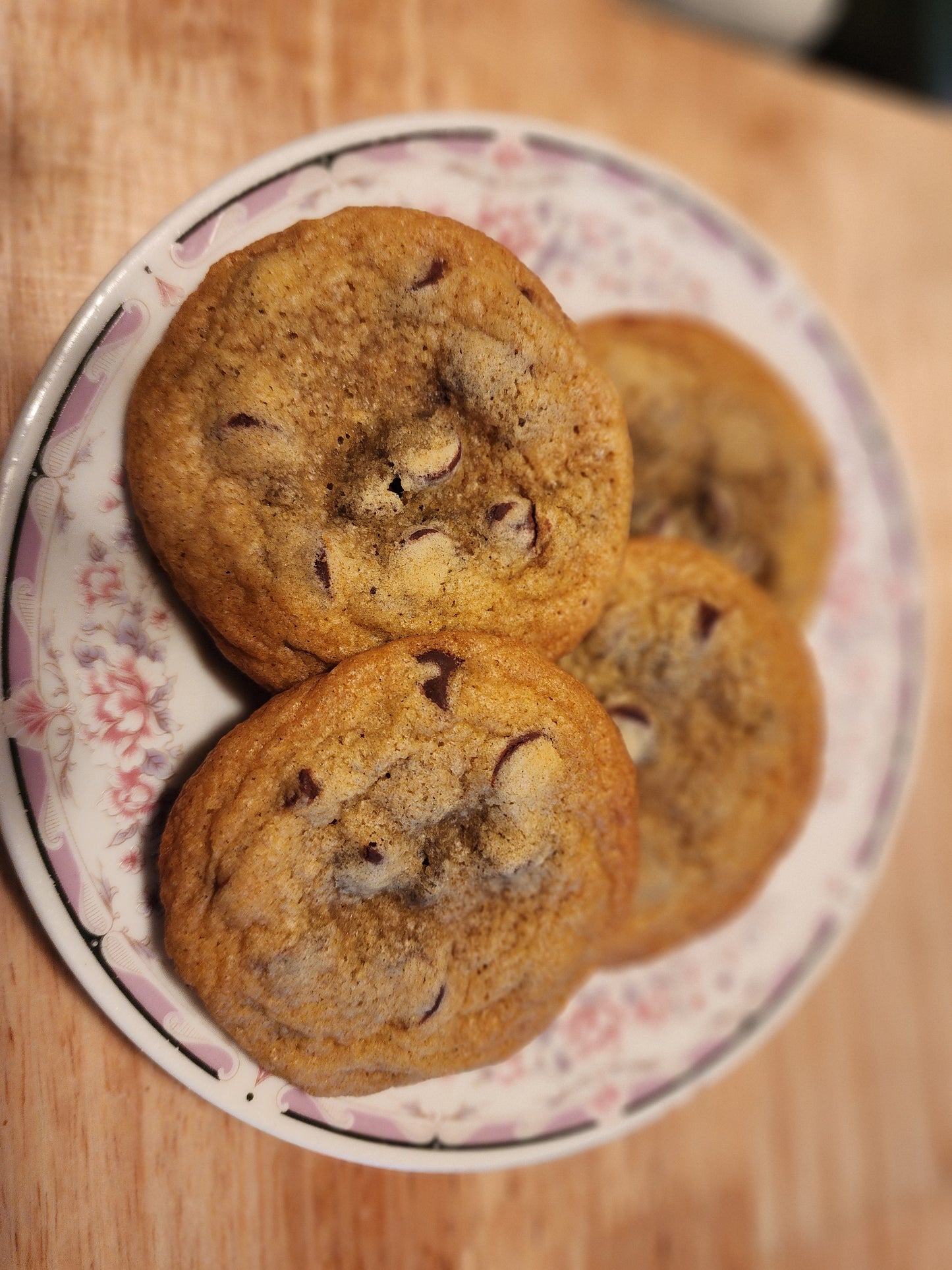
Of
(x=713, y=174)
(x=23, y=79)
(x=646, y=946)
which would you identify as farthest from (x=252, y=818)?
(x=713, y=174)

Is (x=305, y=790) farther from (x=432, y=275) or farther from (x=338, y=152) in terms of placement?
(x=338, y=152)

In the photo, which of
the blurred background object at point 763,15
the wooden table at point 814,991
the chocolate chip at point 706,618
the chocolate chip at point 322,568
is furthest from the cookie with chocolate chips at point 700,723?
the blurred background object at point 763,15

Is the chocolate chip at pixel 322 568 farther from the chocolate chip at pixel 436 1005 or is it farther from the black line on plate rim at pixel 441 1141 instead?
the black line on plate rim at pixel 441 1141

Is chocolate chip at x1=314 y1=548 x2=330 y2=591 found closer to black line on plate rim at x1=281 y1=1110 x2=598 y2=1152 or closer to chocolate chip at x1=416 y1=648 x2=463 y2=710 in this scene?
chocolate chip at x1=416 y1=648 x2=463 y2=710

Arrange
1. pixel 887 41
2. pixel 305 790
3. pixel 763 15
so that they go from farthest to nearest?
pixel 887 41 < pixel 763 15 < pixel 305 790

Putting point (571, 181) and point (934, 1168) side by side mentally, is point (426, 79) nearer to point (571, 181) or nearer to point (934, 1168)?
point (571, 181)

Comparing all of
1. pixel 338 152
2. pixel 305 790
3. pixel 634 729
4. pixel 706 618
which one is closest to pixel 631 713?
pixel 634 729

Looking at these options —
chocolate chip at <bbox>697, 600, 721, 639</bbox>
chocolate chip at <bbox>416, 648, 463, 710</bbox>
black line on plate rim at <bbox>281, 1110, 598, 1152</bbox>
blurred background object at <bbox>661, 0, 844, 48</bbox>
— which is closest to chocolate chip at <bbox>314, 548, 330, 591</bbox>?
chocolate chip at <bbox>416, 648, 463, 710</bbox>
